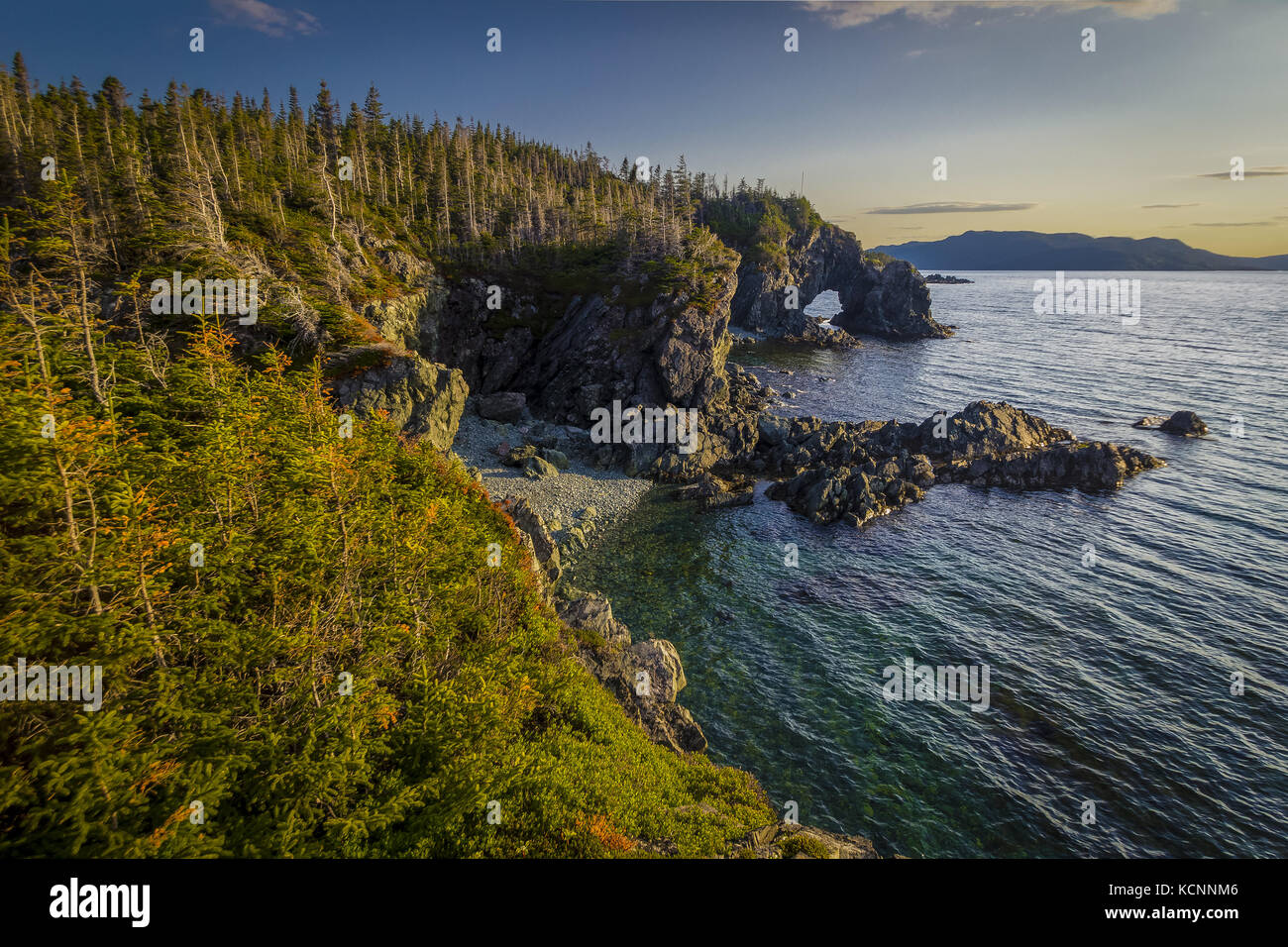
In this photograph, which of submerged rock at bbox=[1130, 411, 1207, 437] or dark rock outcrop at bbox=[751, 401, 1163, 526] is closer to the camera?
dark rock outcrop at bbox=[751, 401, 1163, 526]

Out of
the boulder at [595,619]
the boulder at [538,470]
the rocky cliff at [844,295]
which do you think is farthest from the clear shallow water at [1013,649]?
the rocky cliff at [844,295]

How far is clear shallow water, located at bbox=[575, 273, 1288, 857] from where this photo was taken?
73.3 ft

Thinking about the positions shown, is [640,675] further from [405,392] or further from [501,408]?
[501,408]

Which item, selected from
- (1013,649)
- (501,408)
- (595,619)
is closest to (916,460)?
(1013,649)

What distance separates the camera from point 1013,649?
31609mm

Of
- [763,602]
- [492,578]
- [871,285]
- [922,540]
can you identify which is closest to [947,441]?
[922,540]

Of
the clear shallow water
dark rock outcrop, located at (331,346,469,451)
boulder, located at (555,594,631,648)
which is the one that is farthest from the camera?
dark rock outcrop, located at (331,346,469,451)

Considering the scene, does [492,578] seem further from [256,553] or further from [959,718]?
[959,718]

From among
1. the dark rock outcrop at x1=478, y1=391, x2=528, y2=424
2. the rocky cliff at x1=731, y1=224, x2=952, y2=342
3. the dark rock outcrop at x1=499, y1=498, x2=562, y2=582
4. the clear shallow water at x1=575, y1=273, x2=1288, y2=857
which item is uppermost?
the rocky cliff at x1=731, y1=224, x2=952, y2=342

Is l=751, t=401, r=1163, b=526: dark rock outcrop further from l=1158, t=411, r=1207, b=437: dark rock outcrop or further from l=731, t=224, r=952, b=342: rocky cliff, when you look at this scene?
l=731, t=224, r=952, b=342: rocky cliff

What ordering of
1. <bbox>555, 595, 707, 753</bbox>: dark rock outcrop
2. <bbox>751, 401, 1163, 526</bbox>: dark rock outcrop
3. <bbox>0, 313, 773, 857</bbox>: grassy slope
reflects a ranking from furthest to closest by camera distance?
<bbox>751, 401, 1163, 526</bbox>: dark rock outcrop, <bbox>555, 595, 707, 753</bbox>: dark rock outcrop, <bbox>0, 313, 773, 857</bbox>: grassy slope

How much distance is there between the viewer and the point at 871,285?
17050 cm

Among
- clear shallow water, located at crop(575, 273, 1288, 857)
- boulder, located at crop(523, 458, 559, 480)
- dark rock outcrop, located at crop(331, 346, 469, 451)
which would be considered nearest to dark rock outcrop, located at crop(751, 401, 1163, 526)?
clear shallow water, located at crop(575, 273, 1288, 857)

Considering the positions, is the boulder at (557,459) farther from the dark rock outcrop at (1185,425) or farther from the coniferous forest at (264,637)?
the dark rock outcrop at (1185,425)
